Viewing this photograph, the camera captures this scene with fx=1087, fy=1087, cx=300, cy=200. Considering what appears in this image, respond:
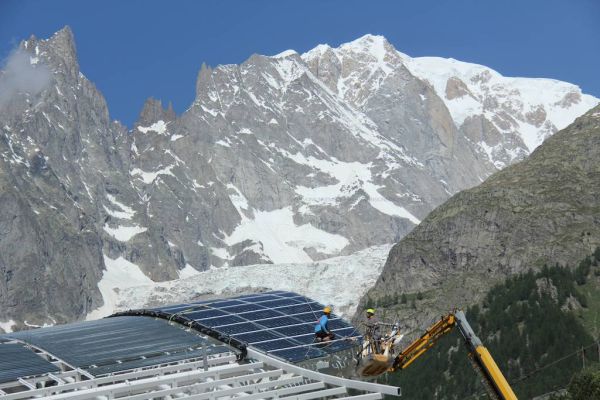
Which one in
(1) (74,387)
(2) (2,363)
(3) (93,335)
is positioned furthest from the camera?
(3) (93,335)

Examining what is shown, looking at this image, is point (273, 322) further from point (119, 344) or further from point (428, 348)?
point (428, 348)

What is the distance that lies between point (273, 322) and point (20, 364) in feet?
69.0

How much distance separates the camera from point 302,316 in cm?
8688

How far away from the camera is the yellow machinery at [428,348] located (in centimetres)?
5191

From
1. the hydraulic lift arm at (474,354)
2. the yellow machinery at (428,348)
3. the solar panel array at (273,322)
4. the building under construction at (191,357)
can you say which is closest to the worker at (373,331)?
the yellow machinery at (428,348)

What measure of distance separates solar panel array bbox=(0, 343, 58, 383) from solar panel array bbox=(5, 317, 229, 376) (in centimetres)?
142

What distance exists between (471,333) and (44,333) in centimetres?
4311

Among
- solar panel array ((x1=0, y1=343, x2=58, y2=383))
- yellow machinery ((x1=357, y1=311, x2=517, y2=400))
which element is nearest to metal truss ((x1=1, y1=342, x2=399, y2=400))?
solar panel array ((x1=0, y1=343, x2=58, y2=383))

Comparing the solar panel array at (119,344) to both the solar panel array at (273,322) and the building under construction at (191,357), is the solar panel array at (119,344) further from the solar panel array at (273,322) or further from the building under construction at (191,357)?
the solar panel array at (273,322)

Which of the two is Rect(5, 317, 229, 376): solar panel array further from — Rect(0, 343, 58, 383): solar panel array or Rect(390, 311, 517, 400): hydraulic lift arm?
Rect(390, 311, 517, 400): hydraulic lift arm

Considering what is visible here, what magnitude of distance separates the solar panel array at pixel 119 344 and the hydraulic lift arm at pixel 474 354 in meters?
22.4

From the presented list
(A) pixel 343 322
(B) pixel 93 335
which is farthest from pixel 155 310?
(A) pixel 343 322

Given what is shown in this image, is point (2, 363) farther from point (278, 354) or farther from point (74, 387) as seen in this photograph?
point (278, 354)

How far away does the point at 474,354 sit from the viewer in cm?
5300
